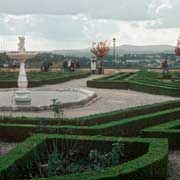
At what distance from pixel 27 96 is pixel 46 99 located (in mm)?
1826

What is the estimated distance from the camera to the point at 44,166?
8.60 meters

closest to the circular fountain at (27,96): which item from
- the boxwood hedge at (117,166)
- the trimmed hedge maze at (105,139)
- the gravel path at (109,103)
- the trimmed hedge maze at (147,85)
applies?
the gravel path at (109,103)

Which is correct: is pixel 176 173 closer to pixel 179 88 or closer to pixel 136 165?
pixel 136 165

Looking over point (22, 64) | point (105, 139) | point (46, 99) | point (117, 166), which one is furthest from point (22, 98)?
point (117, 166)

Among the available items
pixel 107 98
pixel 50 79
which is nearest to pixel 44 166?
pixel 107 98

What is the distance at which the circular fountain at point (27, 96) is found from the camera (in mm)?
16891

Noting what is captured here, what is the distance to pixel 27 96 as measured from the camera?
18844 mm

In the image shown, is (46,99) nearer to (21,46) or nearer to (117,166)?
(21,46)

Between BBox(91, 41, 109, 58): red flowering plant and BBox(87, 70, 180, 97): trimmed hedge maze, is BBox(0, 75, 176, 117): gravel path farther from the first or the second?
BBox(91, 41, 109, 58): red flowering plant

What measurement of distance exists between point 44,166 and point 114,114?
5.24 m

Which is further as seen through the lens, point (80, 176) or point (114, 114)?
point (114, 114)

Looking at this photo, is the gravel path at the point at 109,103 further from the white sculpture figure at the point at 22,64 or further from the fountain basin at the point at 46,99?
the white sculpture figure at the point at 22,64

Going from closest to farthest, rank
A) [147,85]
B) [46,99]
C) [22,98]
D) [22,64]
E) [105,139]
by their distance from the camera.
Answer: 1. [105,139]
2. [22,64]
3. [22,98]
4. [46,99]
5. [147,85]

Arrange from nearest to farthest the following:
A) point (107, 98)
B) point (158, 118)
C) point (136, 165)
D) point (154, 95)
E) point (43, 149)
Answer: point (136, 165)
point (43, 149)
point (158, 118)
point (107, 98)
point (154, 95)
